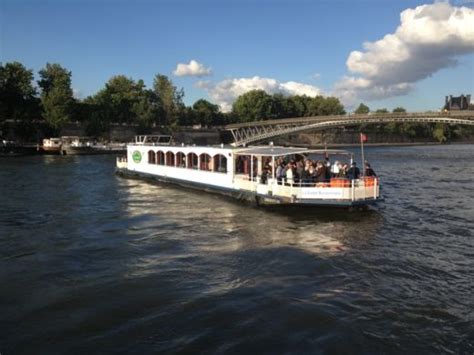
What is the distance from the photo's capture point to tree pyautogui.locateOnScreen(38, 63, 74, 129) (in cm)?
9206

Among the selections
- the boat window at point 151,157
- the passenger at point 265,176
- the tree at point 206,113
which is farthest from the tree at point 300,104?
the passenger at point 265,176

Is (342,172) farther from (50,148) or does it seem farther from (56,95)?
(56,95)

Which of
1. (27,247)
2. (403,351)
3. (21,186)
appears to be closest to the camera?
(403,351)

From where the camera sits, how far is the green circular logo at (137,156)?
39844 mm

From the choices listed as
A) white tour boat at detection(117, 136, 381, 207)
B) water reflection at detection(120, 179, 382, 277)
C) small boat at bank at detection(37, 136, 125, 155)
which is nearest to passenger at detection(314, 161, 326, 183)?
white tour boat at detection(117, 136, 381, 207)

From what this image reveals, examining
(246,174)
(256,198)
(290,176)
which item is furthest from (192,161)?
(290,176)

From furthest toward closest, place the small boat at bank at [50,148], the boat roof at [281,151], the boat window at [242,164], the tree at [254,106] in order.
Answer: the tree at [254,106] < the small boat at bank at [50,148] < the boat window at [242,164] < the boat roof at [281,151]

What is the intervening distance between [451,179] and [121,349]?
122 ft

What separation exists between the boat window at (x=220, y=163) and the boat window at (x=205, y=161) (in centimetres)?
62

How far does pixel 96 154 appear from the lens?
8131 cm

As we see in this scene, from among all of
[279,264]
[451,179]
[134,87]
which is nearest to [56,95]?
[134,87]

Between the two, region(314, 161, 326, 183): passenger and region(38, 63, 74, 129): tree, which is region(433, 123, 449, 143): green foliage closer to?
region(38, 63, 74, 129): tree

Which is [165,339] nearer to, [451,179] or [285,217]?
[285,217]

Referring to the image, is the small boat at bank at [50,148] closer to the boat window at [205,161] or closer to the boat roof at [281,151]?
the boat window at [205,161]
